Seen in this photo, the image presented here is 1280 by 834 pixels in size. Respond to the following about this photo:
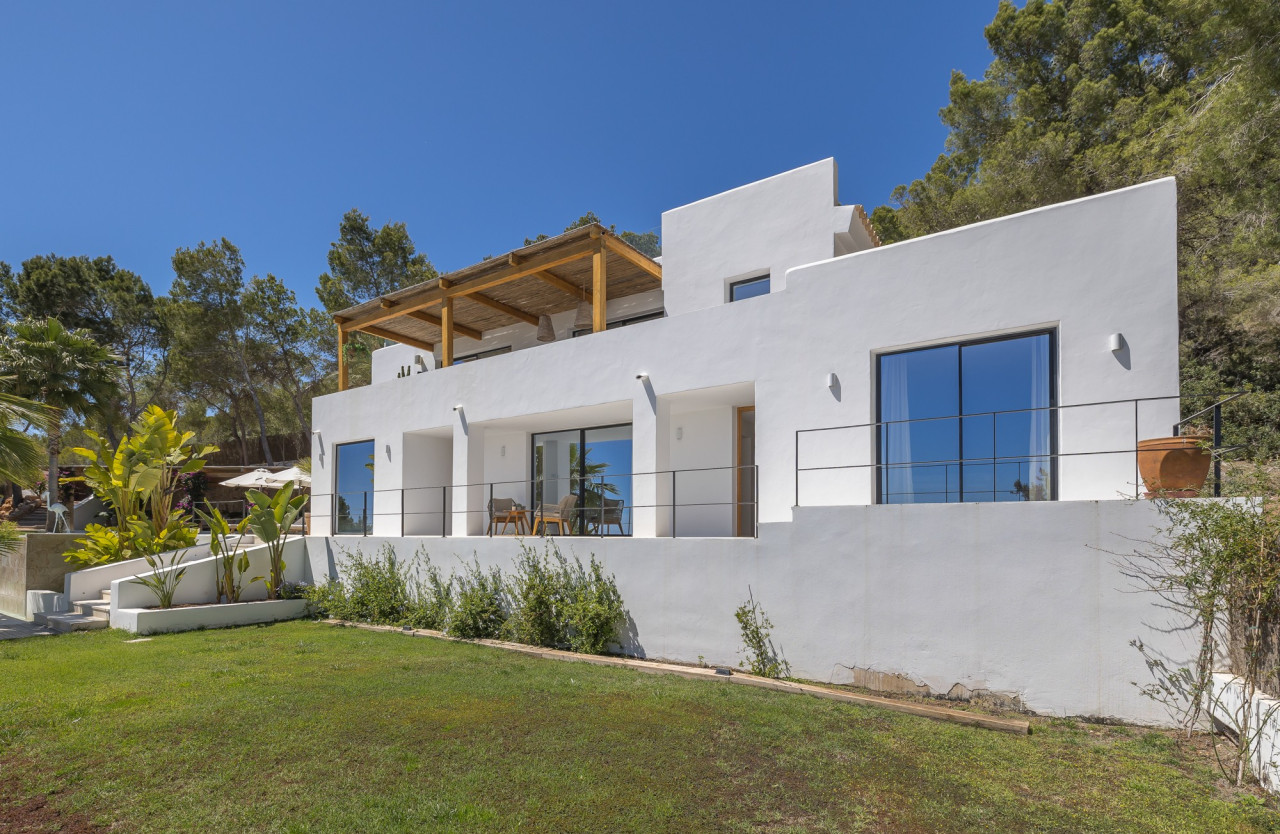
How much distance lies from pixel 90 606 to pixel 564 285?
41.3 feet

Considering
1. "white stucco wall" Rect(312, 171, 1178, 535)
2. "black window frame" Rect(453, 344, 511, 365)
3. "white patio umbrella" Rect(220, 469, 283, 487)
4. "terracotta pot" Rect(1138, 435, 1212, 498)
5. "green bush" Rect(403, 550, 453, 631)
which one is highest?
"black window frame" Rect(453, 344, 511, 365)

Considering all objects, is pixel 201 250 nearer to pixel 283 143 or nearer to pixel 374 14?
pixel 283 143

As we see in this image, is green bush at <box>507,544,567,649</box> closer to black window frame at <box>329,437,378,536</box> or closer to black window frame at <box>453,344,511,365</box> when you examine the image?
black window frame at <box>329,437,378,536</box>

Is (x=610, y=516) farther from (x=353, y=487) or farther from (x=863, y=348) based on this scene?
(x=353, y=487)

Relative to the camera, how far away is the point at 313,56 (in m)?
18.8

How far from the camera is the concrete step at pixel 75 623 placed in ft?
44.9

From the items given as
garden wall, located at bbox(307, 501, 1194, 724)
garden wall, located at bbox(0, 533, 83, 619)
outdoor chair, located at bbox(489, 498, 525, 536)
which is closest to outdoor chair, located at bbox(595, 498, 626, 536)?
A: outdoor chair, located at bbox(489, 498, 525, 536)

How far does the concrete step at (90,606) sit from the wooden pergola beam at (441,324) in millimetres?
9081

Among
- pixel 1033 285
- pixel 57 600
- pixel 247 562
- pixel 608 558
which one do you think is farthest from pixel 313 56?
pixel 1033 285

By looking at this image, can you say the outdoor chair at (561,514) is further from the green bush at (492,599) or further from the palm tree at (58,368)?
the palm tree at (58,368)

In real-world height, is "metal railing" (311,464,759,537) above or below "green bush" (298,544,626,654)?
above

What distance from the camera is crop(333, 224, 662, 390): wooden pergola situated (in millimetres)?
13148

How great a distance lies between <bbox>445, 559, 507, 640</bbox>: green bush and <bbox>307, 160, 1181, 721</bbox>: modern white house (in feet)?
2.15

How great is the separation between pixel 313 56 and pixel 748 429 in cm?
1635
